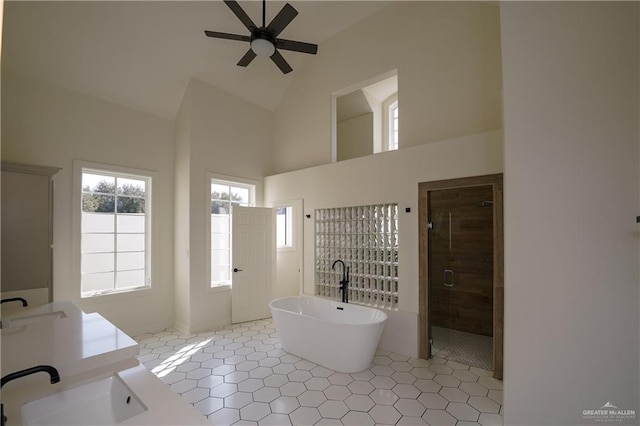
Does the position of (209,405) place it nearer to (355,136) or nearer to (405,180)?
(405,180)

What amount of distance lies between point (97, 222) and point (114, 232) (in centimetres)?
24

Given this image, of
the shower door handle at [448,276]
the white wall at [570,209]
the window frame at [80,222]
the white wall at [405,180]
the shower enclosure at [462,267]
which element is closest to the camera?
the white wall at [570,209]

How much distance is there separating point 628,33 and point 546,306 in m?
1.75

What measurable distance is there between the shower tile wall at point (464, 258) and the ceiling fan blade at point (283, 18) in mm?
3081

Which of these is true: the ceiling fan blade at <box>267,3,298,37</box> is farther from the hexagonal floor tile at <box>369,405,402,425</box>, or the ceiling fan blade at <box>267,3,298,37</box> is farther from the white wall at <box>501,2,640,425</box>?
the hexagonal floor tile at <box>369,405,402,425</box>

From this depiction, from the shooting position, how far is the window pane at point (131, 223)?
408cm

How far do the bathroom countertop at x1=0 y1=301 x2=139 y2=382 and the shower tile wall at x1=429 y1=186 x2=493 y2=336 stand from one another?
11.9ft

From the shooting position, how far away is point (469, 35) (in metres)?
3.38

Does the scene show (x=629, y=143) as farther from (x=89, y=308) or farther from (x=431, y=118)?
(x=89, y=308)

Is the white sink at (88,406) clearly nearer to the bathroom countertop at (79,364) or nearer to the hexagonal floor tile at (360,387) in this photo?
the bathroom countertop at (79,364)

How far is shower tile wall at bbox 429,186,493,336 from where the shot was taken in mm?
4227

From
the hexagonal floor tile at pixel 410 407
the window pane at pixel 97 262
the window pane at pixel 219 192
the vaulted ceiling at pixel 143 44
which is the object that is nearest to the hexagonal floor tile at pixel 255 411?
the hexagonal floor tile at pixel 410 407

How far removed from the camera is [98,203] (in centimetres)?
391

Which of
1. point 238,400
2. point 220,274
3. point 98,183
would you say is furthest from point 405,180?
point 98,183
